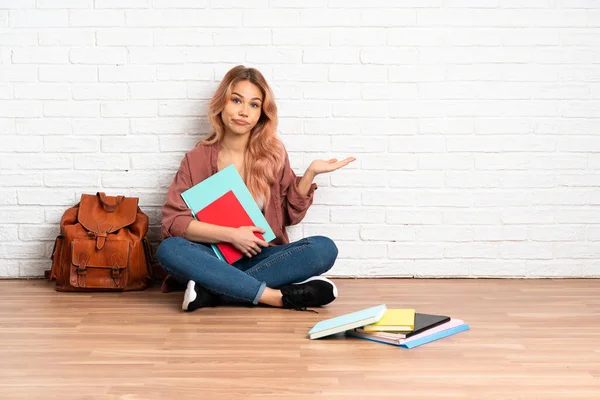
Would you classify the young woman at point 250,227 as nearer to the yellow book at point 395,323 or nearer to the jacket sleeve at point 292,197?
the jacket sleeve at point 292,197

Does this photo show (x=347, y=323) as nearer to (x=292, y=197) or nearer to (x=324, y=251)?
(x=324, y=251)

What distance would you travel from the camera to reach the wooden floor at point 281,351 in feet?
6.89

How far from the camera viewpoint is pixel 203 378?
2.18m

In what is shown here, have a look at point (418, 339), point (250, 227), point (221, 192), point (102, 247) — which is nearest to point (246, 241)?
point (250, 227)

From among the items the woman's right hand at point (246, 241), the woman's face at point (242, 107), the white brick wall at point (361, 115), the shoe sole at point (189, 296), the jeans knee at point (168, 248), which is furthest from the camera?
the white brick wall at point (361, 115)

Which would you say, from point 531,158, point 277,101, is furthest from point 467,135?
point 277,101

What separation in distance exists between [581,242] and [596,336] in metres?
1.10

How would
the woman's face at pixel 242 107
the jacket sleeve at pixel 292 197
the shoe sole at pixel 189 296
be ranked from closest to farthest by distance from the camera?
the shoe sole at pixel 189 296 → the woman's face at pixel 242 107 → the jacket sleeve at pixel 292 197

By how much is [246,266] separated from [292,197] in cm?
38

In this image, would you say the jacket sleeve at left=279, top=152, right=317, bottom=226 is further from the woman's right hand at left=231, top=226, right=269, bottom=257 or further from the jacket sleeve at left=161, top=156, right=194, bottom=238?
the jacket sleeve at left=161, top=156, right=194, bottom=238

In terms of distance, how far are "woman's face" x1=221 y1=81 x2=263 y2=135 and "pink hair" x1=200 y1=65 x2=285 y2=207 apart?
0.02 m

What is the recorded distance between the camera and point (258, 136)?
3473 mm

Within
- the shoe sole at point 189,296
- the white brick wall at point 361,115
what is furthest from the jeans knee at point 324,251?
the shoe sole at point 189,296

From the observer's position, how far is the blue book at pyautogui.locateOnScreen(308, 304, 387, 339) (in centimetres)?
256
